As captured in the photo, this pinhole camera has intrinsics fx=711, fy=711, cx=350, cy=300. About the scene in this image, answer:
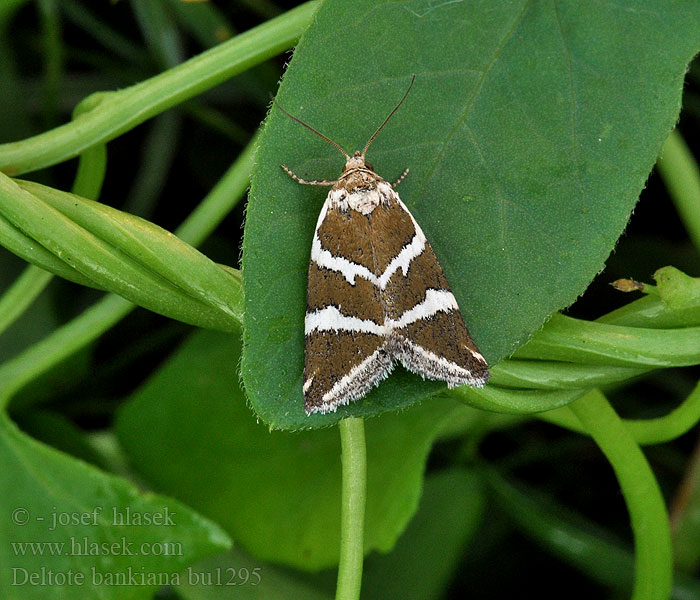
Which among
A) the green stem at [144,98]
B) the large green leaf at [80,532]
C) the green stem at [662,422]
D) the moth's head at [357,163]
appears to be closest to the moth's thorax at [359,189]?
the moth's head at [357,163]

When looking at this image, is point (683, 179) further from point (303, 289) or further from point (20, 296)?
point (20, 296)

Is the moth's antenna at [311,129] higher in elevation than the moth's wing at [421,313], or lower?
higher

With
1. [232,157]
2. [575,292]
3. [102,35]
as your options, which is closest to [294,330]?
[575,292]

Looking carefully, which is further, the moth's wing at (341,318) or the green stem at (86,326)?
the green stem at (86,326)

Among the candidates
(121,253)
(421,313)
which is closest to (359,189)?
(421,313)

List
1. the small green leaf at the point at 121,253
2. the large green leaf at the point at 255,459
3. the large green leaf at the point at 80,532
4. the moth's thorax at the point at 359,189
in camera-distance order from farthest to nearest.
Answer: the large green leaf at the point at 255,459 < the large green leaf at the point at 80,532 < the moth's thorax at the point at 359,189 < the small green leaf at the point at 121,253

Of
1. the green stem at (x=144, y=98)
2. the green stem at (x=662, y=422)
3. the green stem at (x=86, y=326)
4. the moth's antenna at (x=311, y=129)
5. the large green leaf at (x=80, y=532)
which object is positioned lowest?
the large green leaf at (x=80, y=532)

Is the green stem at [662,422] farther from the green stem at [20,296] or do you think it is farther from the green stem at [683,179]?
the green stem at [20,296]
